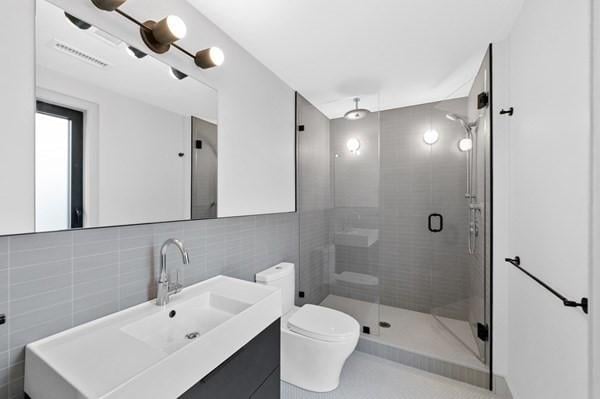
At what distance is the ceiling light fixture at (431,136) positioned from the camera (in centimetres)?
263

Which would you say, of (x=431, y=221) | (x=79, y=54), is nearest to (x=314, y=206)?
(x=431, y=221)

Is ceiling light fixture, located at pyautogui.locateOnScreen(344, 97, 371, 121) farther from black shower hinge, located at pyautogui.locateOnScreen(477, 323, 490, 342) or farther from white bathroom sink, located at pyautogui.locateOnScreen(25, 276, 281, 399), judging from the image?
black shower hinge, located at pyautogui.locateOnScreen(477, 323, 490, 342)

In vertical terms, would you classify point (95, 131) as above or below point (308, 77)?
below

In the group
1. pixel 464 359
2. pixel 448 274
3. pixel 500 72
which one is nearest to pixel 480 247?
pixel 448 274

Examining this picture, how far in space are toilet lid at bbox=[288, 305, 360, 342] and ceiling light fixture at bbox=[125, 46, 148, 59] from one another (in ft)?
5.80

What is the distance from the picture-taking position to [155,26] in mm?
1139

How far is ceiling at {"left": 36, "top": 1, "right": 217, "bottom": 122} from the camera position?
879 millimetres

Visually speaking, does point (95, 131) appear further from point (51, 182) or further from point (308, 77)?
point (308, 77)

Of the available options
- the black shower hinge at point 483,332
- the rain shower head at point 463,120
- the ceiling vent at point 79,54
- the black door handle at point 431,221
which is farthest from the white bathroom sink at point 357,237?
the ceiling vent at point 79,54

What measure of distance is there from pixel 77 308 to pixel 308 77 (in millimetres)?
2093

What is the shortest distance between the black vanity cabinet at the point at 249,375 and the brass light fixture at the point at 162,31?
1.41 meters

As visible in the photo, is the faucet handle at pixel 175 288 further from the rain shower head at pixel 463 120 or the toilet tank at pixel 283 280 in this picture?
the rain shower head at pixel 463 120

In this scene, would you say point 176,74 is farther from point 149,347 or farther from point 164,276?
point 149,347

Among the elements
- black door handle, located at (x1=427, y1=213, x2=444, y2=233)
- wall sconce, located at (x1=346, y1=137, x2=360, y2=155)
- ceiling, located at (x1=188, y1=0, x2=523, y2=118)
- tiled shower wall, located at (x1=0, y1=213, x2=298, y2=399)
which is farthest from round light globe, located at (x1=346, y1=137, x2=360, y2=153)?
tiled shower wall, located at (x1=0, y1=213, x2=298, y2=399)
